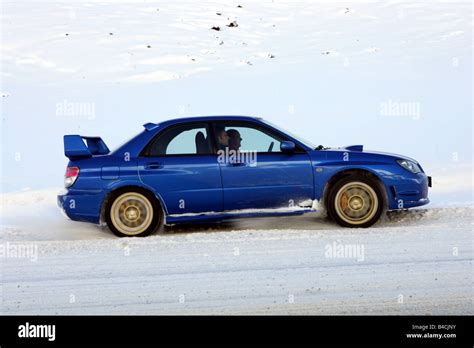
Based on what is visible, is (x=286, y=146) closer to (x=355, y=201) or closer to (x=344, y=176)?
(x=344, y=176)

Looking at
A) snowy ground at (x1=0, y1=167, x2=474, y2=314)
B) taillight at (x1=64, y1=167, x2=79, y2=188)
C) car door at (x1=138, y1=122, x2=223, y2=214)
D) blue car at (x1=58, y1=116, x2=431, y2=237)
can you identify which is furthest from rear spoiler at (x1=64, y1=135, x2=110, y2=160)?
snowy ground at (x1=0, y1=167, x2=474, y2=314)

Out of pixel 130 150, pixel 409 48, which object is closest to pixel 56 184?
pixel 130 150

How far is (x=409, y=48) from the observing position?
2462 centimetres

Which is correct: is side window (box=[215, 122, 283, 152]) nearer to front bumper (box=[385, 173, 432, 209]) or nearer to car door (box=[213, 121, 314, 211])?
car door (box=[213, 121, 314, 211])

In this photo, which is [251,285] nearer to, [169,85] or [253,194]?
[253,194]

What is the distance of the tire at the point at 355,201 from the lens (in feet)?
35.5

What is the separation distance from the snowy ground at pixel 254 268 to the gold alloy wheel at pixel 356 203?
0.93ft

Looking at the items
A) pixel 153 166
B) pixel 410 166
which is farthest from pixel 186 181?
pixel 410 166

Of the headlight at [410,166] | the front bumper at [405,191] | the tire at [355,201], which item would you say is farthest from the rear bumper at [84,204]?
the headlight at [410,166]

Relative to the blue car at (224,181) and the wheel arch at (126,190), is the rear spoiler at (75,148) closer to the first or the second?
the blue car at (224,181)

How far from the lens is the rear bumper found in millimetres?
10758

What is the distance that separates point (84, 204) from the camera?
10797 millimetres

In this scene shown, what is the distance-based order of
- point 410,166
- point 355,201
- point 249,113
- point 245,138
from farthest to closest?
point 249,113
point 410,166
point 245,138
point 355,201

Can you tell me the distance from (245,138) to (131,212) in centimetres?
171
